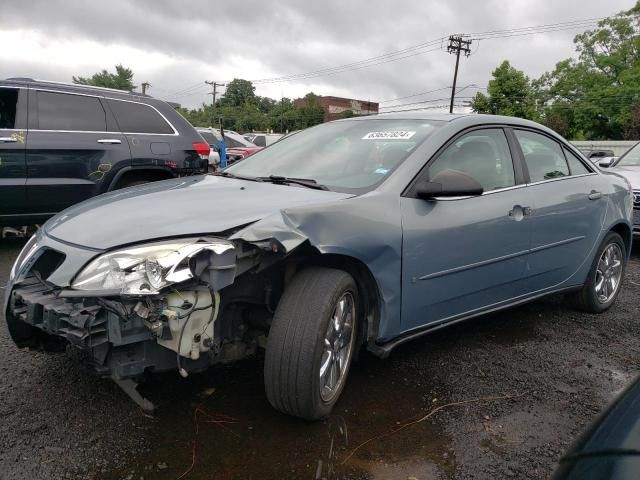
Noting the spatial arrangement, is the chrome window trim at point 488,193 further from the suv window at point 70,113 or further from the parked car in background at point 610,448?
the suv window at point 70,113

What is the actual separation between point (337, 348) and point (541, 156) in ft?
7.45

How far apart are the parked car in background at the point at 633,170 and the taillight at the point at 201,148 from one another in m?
5.21

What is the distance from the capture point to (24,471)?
2182 millimetres

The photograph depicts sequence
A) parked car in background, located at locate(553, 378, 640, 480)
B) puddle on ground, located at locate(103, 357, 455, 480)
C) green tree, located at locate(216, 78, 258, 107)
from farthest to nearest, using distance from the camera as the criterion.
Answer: green tree, located at locate(216, 78, 258, 107) < puddle on ground, located at locate(103, 357, 455, 480) < parked car in background, located at locate(553, 378, 640, 480)

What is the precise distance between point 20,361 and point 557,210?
356cm

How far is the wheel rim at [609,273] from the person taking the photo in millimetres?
4441

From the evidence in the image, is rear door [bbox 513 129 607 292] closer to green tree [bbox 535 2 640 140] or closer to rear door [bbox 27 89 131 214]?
rear door [bbox 27 89 131 214]

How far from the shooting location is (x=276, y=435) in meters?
→ 2.50

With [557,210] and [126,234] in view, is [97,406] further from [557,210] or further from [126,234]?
[557,210]

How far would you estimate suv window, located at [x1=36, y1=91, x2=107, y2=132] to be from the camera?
18.8 ft

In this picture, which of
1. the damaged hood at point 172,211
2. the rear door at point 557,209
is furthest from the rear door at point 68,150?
the rear door at point 557,209

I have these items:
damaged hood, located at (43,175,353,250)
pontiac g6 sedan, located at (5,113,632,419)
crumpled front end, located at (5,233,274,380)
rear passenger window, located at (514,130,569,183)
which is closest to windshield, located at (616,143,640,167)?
rear passenger window, located at (514,130,569,183)

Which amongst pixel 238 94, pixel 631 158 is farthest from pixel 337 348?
pixel 238 94

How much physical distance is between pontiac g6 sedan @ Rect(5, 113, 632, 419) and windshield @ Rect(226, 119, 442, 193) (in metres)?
0.01
